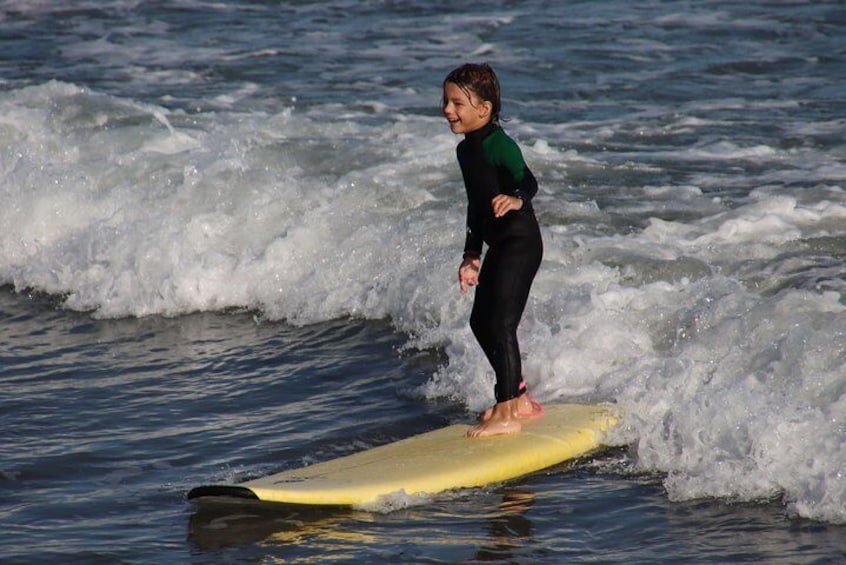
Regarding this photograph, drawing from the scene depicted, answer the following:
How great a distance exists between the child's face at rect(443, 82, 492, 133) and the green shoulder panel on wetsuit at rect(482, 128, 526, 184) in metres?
0.09

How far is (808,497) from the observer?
16.1ft

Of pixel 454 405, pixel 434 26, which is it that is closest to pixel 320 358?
pixel 454 405

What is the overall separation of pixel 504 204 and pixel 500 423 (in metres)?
1.00

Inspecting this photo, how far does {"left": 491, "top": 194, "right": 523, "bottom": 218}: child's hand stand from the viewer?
17.2ft

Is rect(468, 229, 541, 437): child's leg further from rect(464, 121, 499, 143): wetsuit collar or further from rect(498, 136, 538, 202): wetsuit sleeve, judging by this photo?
rect(464, 121, 499, 143): wetsuit collar

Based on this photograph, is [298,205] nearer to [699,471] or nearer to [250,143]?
[250,143]

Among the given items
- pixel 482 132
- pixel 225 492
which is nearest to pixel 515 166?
pixel 482 132

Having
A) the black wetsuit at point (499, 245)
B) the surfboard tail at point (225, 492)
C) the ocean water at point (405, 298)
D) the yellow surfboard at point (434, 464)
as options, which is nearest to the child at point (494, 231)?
the black wetsuit at point (499, 245)

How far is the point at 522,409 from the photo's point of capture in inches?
232

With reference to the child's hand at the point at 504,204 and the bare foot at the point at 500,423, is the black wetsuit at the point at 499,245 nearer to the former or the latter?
the bare foot at the point at 500,423

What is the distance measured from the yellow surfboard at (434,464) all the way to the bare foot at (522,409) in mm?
52

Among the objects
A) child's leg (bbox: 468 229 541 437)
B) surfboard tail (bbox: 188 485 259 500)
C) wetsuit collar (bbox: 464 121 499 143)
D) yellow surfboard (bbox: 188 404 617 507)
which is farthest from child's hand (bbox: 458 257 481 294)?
surfboard tail (bbox: 188 485 259 500)

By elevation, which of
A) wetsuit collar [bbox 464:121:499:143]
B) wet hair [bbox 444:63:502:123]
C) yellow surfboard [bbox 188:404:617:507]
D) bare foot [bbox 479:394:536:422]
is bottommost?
yellow surfboard [bbox 188:404:617:507]

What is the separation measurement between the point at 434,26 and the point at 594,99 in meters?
4.63
